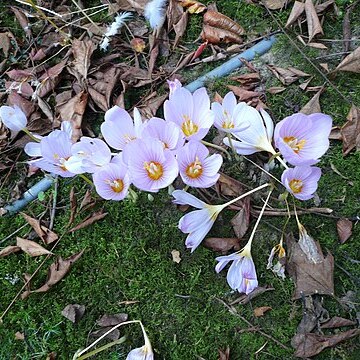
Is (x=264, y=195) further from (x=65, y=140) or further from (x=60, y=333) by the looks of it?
(x=60, y=333)

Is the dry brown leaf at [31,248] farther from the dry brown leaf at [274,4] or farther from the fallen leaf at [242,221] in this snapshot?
the dry brown leaf at [274,4]

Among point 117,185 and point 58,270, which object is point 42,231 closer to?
point 58,270

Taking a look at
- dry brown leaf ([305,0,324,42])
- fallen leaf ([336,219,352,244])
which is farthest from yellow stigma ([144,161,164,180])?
dry brown leaf ([305,0,324,42])

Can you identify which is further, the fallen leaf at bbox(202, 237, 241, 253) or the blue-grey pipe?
the blue-grey pipe

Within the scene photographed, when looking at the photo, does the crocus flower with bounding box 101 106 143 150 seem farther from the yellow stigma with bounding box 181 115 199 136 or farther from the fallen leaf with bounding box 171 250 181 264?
the fallen leaf with bounding box 171 250 181 264

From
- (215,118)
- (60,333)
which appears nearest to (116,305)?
(60,333)

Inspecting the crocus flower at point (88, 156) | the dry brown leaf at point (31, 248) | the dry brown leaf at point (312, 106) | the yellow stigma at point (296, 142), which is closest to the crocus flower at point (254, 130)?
the yellow stigma at point (296, 142)

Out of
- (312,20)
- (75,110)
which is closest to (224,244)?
(75,110)
